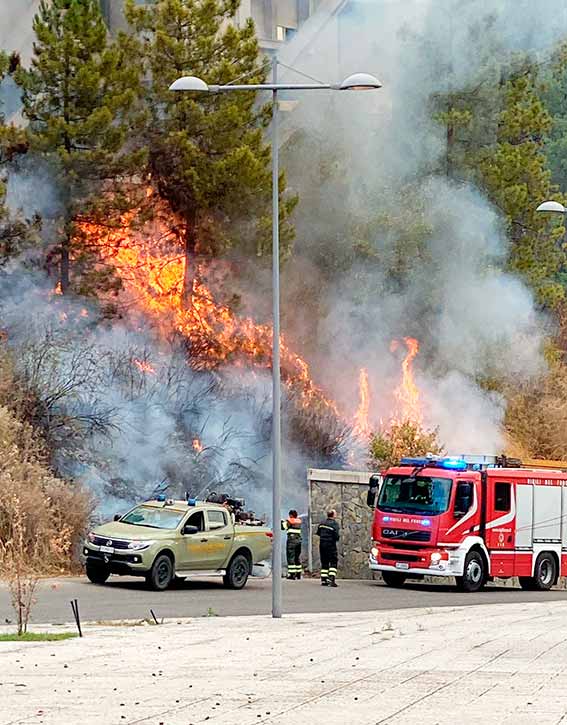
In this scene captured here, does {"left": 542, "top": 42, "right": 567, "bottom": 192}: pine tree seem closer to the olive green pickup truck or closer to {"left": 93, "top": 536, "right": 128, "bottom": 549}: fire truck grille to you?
the olive green pickup truck

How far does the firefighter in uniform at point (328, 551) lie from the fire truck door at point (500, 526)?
3408 mm

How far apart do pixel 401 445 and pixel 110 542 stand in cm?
1764

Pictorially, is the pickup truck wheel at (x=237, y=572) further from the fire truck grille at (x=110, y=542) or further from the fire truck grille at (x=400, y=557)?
the fire truck grille at (x=400, y=557)

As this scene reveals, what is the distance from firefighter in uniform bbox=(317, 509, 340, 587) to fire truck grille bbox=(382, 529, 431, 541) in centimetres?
111

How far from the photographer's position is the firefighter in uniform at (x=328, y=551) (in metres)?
30.0

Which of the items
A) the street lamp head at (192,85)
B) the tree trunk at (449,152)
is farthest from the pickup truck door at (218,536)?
the tree trunk at (449,152)

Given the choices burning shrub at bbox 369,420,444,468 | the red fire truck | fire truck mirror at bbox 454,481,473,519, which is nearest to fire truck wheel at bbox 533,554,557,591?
the red fire truck

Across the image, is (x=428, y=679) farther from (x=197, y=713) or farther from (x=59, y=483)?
(x=59, y=483)

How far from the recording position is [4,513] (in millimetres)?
29547

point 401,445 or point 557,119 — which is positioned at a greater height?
point 557,119

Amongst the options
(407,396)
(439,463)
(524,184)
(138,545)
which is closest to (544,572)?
(439,463)

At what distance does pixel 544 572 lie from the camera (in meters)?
33.0

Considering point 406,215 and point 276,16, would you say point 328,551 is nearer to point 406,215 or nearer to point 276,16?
point 406,215

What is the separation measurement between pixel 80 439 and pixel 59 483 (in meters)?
5.06
